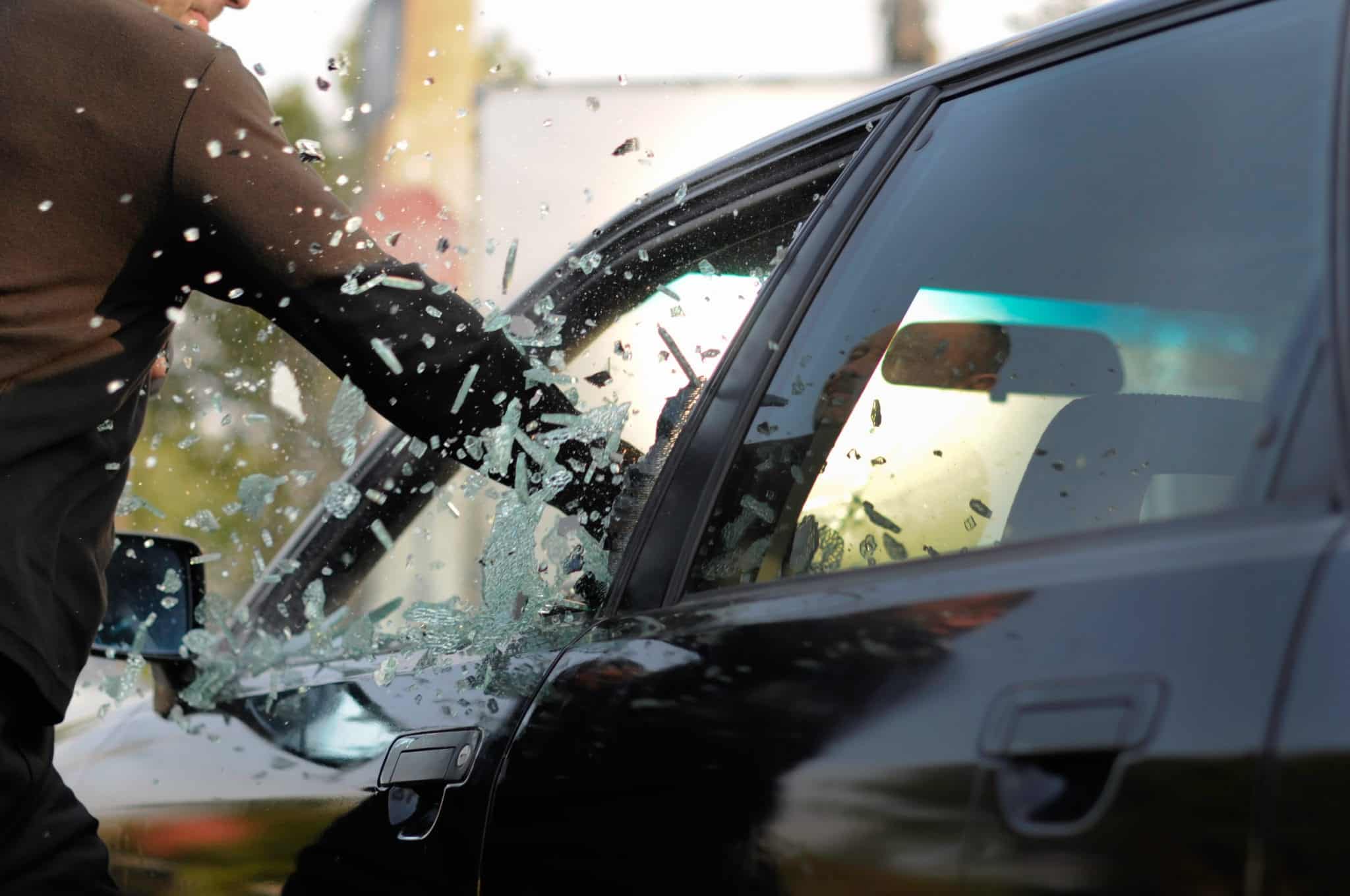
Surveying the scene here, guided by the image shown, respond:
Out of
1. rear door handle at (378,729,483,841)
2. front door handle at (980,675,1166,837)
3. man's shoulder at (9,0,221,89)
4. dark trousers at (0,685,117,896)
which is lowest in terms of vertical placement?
dark trousers at (0,685,117,896)

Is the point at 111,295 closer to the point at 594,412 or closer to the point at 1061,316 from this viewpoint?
the point at 594,412

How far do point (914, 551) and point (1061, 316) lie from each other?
11.0 inches

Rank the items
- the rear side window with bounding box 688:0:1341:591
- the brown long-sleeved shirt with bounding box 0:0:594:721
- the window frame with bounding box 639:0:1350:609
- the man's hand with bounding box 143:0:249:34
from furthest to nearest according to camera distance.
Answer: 1. the man's hand with bounding box 143:0:249:34
2. the brown long-sleeved shirt with bounding box 0:0:594:721
3. the window frame with bounding box 639:0:1350:609
4. the rear side window with bounding box 688:0:1341:591

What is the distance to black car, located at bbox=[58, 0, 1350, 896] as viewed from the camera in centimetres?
94

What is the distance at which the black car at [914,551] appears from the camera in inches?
36.8

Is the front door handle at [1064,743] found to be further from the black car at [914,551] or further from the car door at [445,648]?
the car door at [445,648]

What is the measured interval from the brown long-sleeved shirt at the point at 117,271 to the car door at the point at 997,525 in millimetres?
536

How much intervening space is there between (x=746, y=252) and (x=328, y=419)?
82 centimetres

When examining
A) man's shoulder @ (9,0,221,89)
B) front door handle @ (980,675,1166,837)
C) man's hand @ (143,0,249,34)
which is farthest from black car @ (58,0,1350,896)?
man's hand @ (143,0,249,34)

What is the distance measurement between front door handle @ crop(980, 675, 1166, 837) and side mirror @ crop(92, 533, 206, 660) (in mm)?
1907

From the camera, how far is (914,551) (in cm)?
139

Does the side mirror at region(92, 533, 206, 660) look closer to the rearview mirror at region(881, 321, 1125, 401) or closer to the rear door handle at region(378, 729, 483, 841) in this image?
the rear door handle at region(378, 729, 483, 841)

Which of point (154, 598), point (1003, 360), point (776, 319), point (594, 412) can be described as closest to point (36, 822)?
point (154, 598)

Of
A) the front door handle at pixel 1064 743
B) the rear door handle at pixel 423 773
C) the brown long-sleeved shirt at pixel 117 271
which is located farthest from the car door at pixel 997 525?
the brown long-sleeved shirt at pixel 117 271
